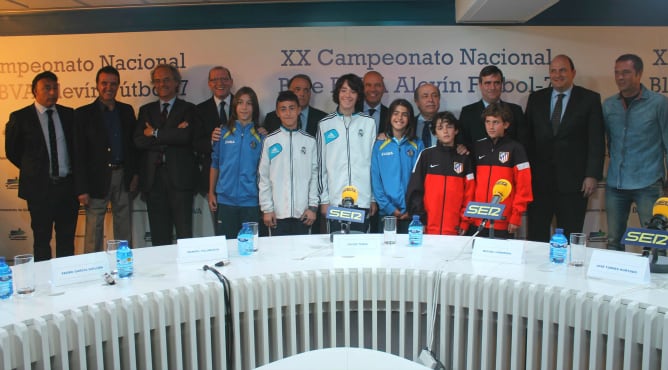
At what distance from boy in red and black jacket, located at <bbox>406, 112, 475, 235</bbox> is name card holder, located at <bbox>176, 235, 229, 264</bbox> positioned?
155cm

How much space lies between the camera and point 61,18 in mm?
4645

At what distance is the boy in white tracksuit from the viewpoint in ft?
11.5

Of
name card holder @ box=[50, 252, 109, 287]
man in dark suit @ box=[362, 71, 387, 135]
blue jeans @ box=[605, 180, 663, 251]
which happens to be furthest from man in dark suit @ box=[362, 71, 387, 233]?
name card holder @ box=[50, 252, 109, 287]

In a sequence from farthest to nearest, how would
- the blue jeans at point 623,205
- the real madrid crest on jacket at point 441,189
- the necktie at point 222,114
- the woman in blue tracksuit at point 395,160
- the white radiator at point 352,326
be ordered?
1. the necktie at point 222,114
2. the blue jeans at point 623,205
3. the woman in blue tracksuit at point 395,160
4. the real madrid crest on jacket at point 441,189
5. the white radiator at point 352,326

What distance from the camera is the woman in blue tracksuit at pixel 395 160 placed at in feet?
11.4

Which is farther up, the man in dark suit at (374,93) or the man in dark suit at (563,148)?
the man in dark suit at (374,93)

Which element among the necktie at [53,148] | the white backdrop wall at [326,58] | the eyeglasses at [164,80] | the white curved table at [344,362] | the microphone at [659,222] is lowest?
the white curved table at [344,362]

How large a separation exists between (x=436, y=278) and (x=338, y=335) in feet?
1.60

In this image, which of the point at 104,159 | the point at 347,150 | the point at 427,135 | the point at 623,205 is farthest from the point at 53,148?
the point at 623,205

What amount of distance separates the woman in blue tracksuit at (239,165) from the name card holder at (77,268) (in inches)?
72.0

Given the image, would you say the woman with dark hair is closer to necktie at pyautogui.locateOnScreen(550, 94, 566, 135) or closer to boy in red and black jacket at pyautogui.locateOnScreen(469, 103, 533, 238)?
boy in red and black jacket at pyautogui.locateOnScreen(469, 103, 533, 238)

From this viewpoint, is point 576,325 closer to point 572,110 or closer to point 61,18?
point 572,110

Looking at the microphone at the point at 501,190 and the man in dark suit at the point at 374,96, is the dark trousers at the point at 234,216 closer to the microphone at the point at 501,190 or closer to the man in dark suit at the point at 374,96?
the man in dark suit at the point at 374,96

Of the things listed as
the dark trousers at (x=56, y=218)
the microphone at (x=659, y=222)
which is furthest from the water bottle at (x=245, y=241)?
the dark trousers at (x=56, y=218)
